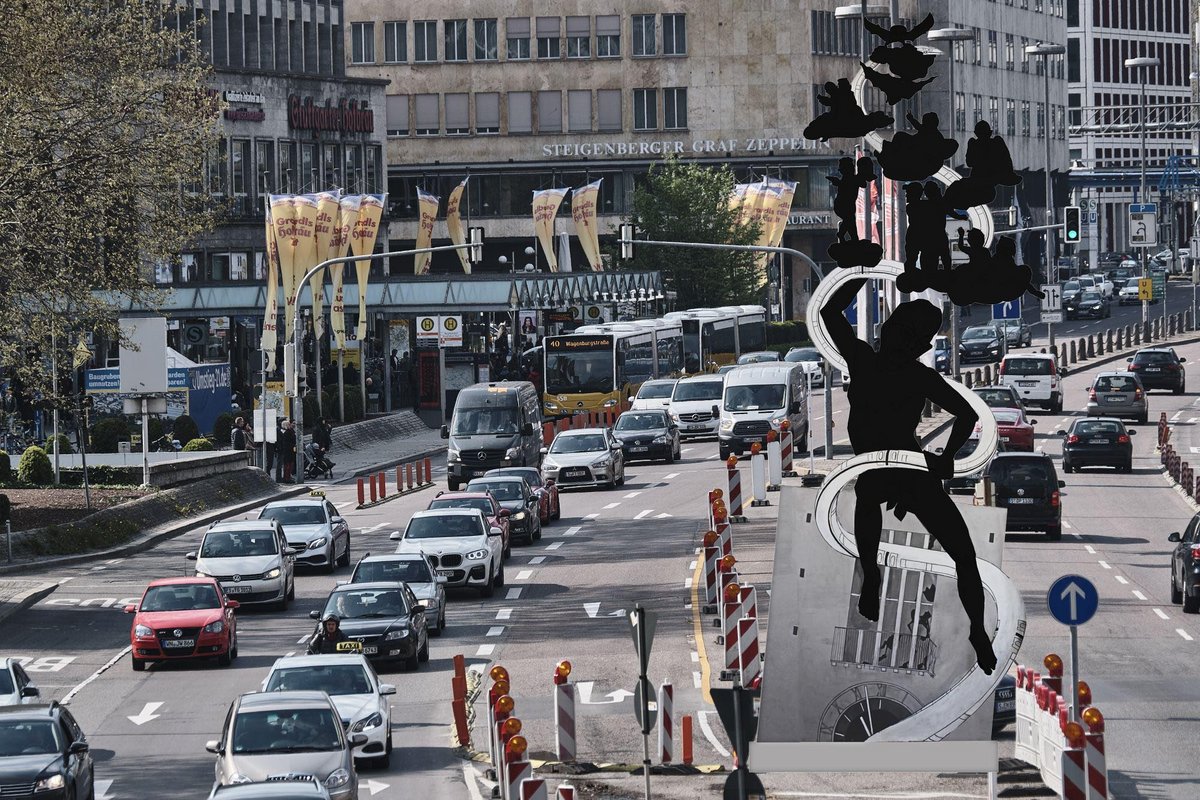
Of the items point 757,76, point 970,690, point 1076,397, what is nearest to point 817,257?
point 757,76

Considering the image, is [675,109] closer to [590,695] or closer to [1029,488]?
A: [1029,488]

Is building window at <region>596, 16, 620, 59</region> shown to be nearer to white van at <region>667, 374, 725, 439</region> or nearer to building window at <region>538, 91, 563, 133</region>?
building window at <region>538, 91, 563, 133</region>

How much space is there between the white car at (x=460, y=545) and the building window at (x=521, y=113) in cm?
9167

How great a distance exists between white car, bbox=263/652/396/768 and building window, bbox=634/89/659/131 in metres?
104

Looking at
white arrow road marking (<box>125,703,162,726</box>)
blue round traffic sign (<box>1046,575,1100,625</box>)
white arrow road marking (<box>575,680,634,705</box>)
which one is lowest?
white arrow road marking (<box>125,703,162,726</box>)

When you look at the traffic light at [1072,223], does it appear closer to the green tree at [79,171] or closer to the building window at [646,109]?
the green tree at [79,171]

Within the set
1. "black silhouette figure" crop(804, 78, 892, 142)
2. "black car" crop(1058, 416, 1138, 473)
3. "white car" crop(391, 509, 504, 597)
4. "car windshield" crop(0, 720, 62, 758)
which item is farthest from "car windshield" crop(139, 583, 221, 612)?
"black car" crop(1058, 416, 1138, 473)

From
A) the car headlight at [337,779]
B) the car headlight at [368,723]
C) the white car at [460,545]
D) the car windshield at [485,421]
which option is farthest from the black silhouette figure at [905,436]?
the car windshield at [485,421]

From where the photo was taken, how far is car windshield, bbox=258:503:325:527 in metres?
40.6

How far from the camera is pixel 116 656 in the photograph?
105 ft

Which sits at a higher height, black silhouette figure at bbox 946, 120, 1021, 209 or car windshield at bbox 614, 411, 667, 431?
black silhouette figure at bbox 946, 120, 1021, 209

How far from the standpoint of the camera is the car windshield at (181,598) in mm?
30458

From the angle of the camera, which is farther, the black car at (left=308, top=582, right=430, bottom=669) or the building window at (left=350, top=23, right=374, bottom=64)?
the building window at (left=350, top=23, right=374, bottom=64)

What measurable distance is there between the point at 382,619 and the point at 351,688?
609cm
